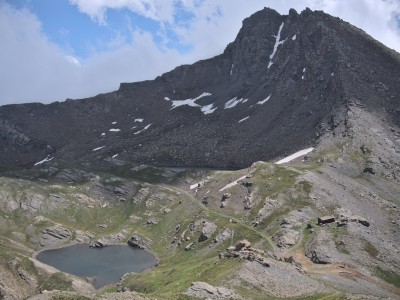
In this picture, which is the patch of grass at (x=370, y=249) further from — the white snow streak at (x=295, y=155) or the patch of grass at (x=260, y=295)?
the white snow streak at (x=295, y=155)

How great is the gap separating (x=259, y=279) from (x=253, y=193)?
68687mm

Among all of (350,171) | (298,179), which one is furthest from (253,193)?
(350,171)

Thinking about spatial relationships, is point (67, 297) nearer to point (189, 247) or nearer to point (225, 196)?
point (189, 247)

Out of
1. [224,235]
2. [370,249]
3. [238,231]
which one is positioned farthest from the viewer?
[224,235]

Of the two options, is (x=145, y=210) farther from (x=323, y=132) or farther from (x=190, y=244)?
(x=323, y=132)

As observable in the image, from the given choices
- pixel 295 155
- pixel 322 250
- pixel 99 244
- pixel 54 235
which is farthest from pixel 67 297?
pixel 295 155

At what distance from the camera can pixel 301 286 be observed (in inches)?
3364

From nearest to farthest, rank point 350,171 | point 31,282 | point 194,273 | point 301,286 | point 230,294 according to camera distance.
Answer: point 230,294
point 301,286
point 194,273
point 31,282
point 350,171

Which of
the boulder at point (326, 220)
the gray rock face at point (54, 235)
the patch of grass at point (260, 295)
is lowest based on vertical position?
the gray rock face at point (54, 235)

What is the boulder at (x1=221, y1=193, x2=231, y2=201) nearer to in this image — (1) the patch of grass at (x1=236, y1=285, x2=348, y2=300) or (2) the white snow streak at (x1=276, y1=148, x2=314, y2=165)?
(2) the white snow streak at (x1=276, y1=148, x2=314, y2=165)

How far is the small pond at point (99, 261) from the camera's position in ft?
430

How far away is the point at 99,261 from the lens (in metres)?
144

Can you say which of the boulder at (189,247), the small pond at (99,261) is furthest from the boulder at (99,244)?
the boulder at (189,247)

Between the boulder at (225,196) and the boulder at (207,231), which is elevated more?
the boulder at (225,196)
